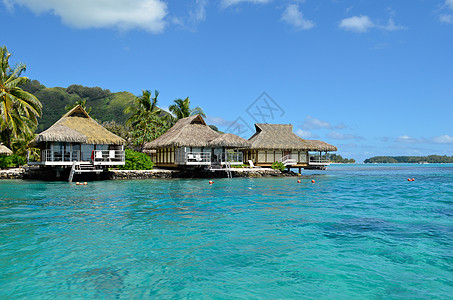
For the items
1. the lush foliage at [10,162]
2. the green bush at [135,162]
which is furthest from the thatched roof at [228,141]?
the lush foliage at [10,162]

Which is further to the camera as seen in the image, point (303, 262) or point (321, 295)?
point (303, 262)

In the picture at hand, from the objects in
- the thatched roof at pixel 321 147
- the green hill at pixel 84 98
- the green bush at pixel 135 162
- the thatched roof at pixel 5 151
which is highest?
the green hill at pixel 84 98

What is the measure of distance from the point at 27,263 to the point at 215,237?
393 centimetres

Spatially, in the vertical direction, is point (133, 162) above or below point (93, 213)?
above

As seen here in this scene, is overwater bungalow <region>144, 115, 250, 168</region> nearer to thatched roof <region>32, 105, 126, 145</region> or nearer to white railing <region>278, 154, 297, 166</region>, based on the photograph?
thatched roof <region>32, 105, 126, 145</region>

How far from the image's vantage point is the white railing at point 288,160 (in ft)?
123

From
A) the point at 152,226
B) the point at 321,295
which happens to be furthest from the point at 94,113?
the point at 321,295

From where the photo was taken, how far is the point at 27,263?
21.9 ft

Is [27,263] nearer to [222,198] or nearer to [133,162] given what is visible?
[222,198]

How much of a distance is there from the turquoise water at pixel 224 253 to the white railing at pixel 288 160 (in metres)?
24.5

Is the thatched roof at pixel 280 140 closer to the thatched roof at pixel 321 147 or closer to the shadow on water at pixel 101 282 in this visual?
the thatched roof at pixel 321 147

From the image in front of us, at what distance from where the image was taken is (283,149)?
38.1 metres

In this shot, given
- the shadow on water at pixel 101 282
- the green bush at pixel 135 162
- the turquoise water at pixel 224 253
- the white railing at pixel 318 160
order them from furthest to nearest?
the white railing at pixel 318 160, the green bush at pixel 135 162, the turquoise water at pixel 224 253, the shadow on water at pixel 101 282

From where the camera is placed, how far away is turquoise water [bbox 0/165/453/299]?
556 cm
